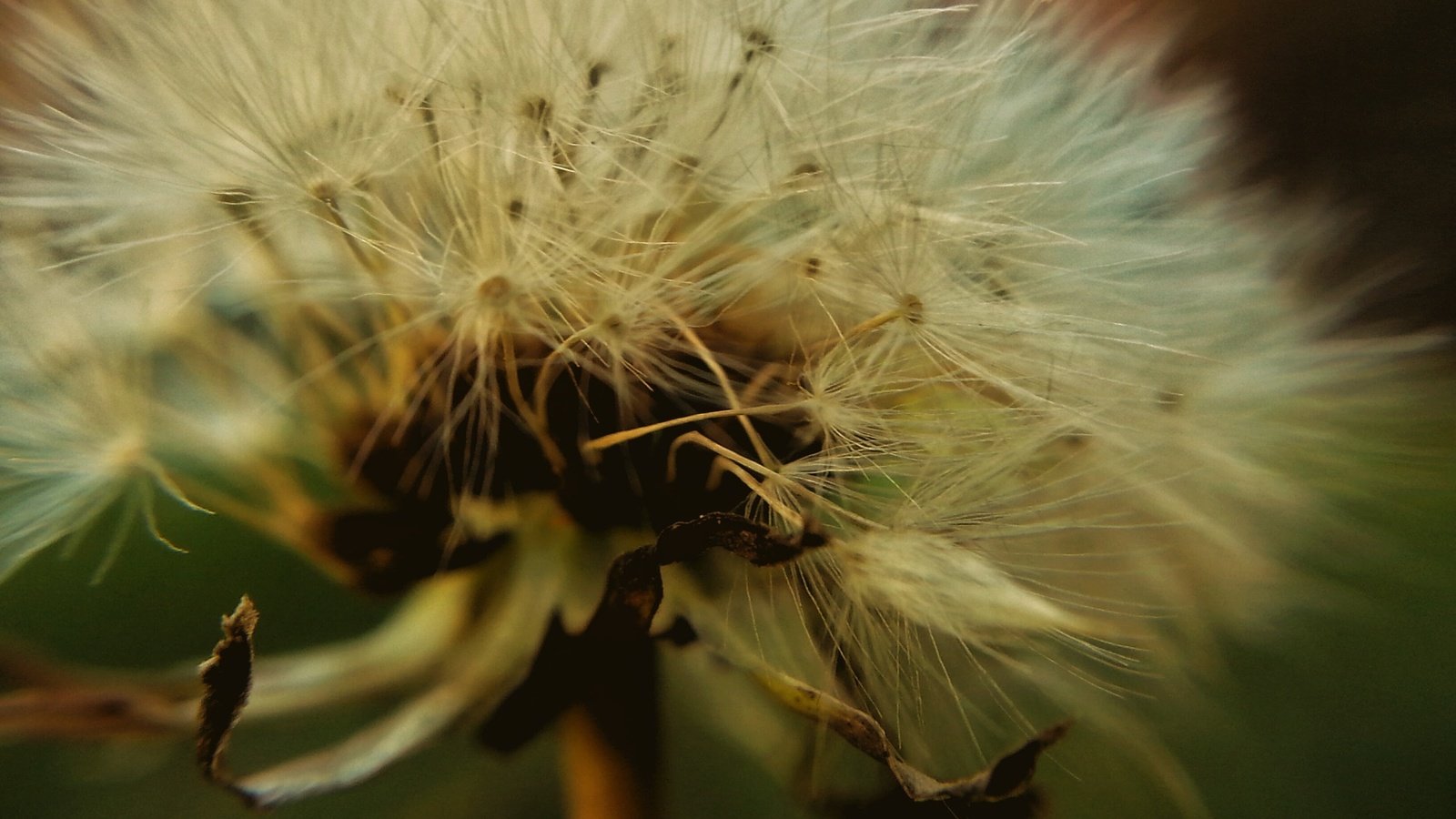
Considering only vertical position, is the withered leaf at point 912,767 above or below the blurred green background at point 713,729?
above

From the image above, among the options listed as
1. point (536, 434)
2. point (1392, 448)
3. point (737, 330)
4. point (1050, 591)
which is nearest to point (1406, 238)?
point (1392, 448)

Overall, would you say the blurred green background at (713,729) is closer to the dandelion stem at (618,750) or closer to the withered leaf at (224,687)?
the dandelion stem at (618,750)

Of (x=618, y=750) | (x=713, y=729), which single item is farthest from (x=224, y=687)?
Answer: (x=713, y=729)

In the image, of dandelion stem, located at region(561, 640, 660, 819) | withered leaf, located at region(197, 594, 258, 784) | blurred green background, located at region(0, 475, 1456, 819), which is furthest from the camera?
blurred green background, located at region(0, 475, 1456, 819)

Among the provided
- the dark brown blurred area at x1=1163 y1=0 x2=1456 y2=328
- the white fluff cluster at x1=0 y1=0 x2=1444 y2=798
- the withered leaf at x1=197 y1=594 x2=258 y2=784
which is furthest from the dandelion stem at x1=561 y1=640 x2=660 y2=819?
the dark brown blurred area at x1=1163 y1=0 x2=1456 y2=328

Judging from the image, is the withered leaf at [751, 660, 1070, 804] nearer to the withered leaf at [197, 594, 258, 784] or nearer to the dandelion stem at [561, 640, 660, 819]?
the dandelion stem at [561, 640, 660, 819]

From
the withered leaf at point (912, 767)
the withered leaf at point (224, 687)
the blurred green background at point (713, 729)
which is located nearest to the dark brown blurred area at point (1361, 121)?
the blurred green background at point (713, 729)
